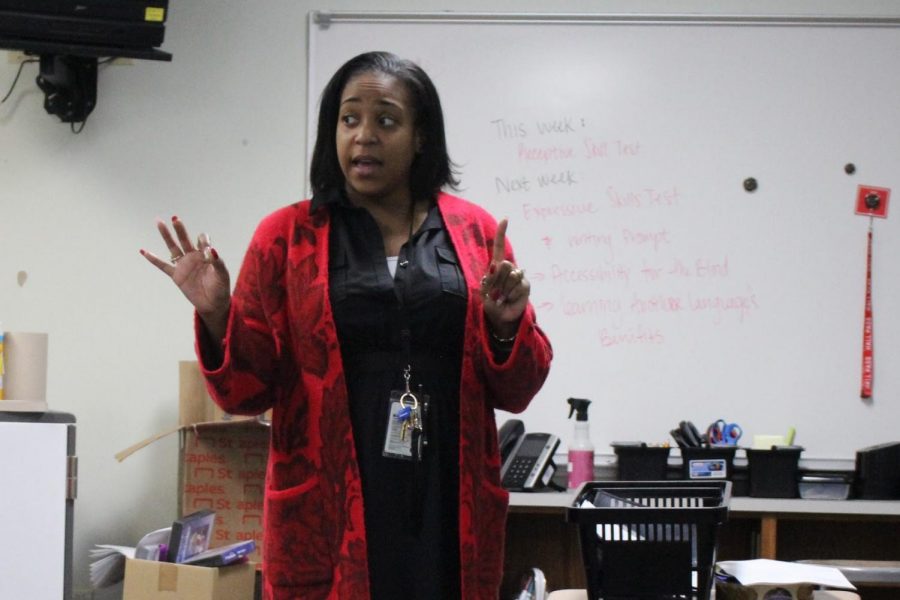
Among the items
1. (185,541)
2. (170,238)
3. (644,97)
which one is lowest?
(185,541)

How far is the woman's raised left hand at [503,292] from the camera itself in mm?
1427

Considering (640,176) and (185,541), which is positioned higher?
(640,176)

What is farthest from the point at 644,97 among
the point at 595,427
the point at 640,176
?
the point at 595,427

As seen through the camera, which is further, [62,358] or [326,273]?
[62,358]

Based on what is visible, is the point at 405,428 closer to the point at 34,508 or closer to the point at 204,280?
the point at 204,280

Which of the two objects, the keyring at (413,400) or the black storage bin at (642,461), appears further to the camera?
the black storage bin at (642,461)

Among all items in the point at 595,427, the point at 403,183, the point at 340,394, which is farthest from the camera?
the point at 595,427

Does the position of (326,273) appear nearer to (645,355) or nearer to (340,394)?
(340,394)

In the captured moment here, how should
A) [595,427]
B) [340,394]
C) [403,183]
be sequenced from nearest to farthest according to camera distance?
[340,394] < [403,183] < [595,427]

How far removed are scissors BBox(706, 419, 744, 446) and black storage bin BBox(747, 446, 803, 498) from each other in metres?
0.08

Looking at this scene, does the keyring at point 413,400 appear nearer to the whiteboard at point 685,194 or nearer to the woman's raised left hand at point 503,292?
the woman's raised left hand at point 503,292

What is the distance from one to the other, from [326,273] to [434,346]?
0.17 metres

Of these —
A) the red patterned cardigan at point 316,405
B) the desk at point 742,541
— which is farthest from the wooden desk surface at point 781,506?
the red patterned cardigan at point 316,405

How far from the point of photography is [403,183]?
160cm
